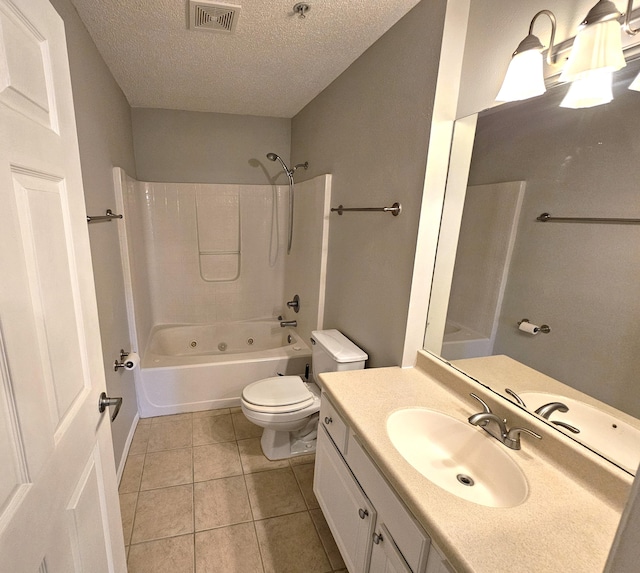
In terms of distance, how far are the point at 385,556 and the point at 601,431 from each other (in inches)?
29.0

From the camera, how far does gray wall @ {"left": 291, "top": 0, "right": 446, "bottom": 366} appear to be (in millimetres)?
1390

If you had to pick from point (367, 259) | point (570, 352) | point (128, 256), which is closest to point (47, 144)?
point (367, 259)

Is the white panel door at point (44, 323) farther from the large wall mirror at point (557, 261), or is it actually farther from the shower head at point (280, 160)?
the shower head at point (280, 160)

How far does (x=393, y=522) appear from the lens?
95 centimetres

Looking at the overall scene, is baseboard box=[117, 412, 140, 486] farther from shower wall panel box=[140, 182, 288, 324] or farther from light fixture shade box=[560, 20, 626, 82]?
light fixture shade box=[560, 20, 626, 82]

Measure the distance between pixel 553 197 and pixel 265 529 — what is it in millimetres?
1917

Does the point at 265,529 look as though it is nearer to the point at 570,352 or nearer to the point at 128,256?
the point at 570,352

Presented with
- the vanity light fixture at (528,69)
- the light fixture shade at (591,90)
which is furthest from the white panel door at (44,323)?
the light fixture shade at (591,90)

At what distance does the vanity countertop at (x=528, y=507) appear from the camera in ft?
2.29

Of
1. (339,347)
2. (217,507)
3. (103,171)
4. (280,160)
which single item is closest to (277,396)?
(339,347)

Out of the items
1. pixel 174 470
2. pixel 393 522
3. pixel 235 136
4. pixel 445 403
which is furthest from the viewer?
pixel 235 136

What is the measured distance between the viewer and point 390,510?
96 cm

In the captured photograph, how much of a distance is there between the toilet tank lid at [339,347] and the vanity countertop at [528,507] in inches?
22.2

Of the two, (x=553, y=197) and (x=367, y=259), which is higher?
(x=553, y=197)
